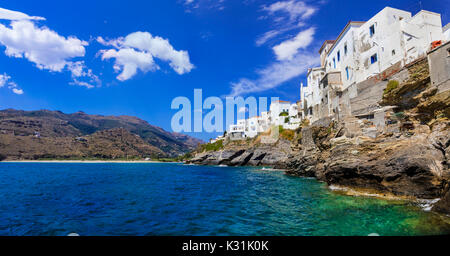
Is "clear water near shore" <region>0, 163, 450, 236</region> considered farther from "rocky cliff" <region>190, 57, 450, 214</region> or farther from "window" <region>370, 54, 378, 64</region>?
"window" <region>370, 54, 378, 64</region>

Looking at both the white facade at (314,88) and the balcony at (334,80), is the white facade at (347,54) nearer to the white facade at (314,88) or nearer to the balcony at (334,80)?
the balcony at (334,80)

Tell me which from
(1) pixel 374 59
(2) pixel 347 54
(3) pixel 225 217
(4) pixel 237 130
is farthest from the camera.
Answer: (4) pixel 237 130

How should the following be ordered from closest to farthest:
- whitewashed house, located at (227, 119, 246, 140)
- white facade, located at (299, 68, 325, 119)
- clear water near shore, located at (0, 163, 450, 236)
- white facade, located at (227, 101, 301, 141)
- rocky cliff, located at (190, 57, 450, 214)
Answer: clear water near shore, located at (0, 163, 450, 236), rocky cliff, located at (190, 57, 450, 214), white facade, located at (299, 68, 325, 119), white facade, located at (227, 101, 301, 141), whitewashed house, located at (227, 119, 246, 140)

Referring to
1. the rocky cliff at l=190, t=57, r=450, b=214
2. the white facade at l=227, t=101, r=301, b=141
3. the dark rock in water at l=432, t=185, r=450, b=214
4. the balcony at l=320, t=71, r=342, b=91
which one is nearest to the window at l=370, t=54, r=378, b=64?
the balcony at l=320, t=71, r=342, b=91

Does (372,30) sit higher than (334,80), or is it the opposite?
(372,30)

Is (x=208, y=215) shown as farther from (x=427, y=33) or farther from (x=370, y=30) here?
(x=370, y=30)

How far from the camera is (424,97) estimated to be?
17.6 metres

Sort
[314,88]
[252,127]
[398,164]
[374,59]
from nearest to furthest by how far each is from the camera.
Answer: [398,164]
[374,59]
[314,88]
[252,127]

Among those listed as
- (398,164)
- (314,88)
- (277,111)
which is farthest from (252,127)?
(398,164)

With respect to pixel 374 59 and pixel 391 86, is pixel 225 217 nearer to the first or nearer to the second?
pixel 391 86

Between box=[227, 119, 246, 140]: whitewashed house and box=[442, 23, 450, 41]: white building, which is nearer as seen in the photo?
box=[442, 23, 450, 41]: white building

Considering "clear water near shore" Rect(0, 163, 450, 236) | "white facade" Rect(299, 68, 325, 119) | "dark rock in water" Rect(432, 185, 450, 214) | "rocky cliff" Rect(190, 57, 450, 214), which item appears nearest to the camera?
"clear water near shore" Rect(0, 163, 450, 236)

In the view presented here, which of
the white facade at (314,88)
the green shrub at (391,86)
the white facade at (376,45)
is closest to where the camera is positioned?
the green shrub at (391,86)

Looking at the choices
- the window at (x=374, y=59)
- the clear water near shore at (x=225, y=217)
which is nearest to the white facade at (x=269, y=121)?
the window at (x=374, y=59)
